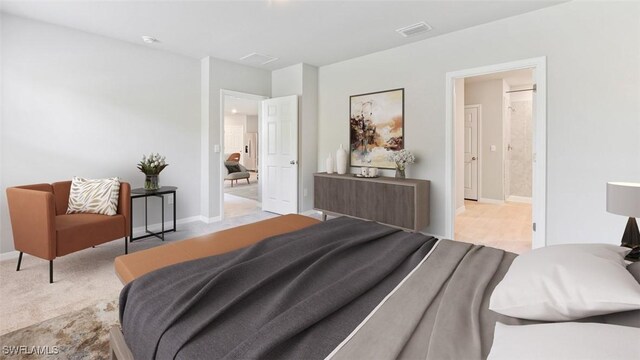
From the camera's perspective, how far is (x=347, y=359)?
85 cm

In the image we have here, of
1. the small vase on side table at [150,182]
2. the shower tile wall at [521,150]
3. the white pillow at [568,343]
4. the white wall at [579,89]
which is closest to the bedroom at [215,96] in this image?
the white wall at [579,89]

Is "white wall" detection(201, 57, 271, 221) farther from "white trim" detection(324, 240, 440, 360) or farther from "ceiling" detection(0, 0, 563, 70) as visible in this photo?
"white trim" detection(324, 240, 440, 360)

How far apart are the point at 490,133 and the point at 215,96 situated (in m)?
5.45

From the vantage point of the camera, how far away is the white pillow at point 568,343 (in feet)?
2.17

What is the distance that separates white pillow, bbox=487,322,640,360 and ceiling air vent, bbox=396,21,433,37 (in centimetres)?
343

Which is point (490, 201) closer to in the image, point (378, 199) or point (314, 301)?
point (378, 199)

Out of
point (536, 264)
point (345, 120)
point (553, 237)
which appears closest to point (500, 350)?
point (536, 264)

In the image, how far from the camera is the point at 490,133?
647cm

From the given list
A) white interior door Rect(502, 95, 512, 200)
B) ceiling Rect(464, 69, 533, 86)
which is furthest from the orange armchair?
white interior door Rect(502, 95, 512, 200)

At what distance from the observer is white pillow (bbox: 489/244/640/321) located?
2.94 feet

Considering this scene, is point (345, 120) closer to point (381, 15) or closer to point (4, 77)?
point (381, 15)

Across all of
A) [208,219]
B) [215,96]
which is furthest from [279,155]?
[208,219]

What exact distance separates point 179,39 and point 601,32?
4513mm

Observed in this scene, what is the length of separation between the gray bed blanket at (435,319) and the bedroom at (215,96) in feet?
7.73
